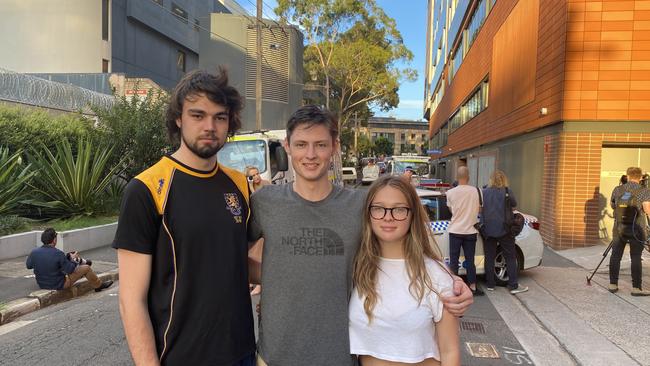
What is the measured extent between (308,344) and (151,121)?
1312 centimetres

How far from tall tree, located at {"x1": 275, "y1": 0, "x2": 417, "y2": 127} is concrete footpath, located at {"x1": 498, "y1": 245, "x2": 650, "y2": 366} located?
3377cm

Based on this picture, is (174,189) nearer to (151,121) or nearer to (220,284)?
(220,284)

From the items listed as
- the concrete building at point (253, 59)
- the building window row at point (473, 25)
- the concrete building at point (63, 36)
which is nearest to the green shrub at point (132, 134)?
the building window row at point (473, 25)

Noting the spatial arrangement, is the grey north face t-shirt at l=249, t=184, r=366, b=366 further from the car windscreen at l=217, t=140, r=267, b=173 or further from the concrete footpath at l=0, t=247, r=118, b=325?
the car windscreen at l=217, t=140, r=267, b=173

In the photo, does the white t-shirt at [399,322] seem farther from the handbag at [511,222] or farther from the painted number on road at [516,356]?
the handbag at [511,222]

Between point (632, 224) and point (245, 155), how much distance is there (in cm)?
750

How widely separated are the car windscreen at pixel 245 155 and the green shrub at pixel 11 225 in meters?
4.30

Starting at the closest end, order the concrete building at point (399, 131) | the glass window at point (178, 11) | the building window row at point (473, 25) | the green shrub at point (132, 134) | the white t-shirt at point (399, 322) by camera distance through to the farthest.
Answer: the white t-shirt at point (399, 322) < the green shrub at point (132, 134) < the building window row at point (473, 25) < the glass window at point (178, 11) < the concrete building at point (399, 131)

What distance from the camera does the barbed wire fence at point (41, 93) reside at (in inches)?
548

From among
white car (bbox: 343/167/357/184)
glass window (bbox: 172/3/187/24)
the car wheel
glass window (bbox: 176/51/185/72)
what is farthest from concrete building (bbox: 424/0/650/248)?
glass window (bbox: 176/51/185/72)

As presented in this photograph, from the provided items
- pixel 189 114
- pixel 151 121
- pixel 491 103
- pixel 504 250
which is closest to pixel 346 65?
pixel 491 103

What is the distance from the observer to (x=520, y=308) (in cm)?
625

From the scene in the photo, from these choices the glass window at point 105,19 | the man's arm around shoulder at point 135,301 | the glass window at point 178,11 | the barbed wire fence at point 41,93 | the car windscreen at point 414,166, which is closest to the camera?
the man's arm around shoulder at point 135,301

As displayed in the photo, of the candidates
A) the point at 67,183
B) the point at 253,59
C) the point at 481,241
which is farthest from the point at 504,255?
the point at 253,59
